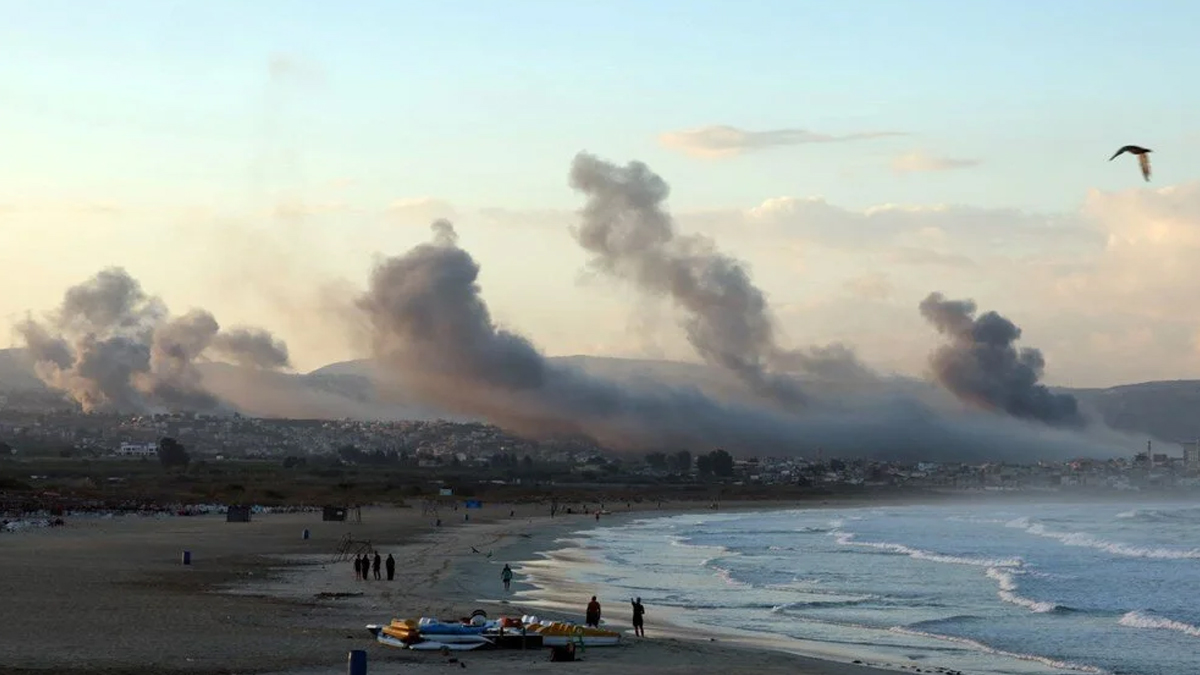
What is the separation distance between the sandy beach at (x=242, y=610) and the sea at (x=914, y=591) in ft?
11.3

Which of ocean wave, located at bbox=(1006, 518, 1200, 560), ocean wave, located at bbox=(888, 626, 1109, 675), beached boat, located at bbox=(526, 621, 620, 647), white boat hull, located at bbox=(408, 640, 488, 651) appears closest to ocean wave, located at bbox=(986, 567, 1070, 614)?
ocean wave, located at bbox=(888, 626, 1109, 675)

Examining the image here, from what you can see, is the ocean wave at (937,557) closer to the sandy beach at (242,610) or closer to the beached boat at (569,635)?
the sandy beach at (242,610)

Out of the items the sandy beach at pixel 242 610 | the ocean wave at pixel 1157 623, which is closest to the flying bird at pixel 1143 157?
the sandy beach at pixel 242 610

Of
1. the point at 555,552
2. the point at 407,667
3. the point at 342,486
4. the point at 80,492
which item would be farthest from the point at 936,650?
the point at 342,486

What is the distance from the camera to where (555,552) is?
281ft

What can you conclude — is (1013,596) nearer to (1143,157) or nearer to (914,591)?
(914,591)

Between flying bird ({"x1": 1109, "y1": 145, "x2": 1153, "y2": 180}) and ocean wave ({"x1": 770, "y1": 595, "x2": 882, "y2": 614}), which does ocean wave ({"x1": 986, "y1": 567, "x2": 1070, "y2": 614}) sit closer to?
ocean wave ({"x1": 770, "y1": 595, "x2": 882, "y2": 614})

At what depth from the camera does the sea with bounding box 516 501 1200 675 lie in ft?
138

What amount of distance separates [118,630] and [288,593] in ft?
46.5

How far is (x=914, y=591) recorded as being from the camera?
203ft

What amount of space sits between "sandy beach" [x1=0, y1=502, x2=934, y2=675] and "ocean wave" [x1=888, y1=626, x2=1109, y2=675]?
5.86 meters

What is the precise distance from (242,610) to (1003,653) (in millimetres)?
20836

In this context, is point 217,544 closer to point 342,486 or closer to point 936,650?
point 936,650

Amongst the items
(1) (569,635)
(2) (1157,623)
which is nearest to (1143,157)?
(1) (569,635)
